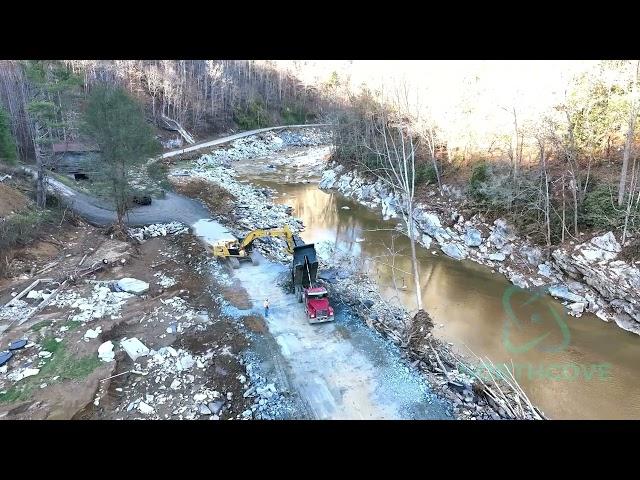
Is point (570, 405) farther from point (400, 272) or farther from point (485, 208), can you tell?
point (485, 208)

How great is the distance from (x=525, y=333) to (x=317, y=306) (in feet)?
25.8

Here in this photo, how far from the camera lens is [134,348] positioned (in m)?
12.8

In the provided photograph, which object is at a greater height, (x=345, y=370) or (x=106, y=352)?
(x=106, y=352)

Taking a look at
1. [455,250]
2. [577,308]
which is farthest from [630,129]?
[455,250]

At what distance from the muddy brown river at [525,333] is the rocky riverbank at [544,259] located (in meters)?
0.59

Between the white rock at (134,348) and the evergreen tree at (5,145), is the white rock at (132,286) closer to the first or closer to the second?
the white rock at (134,348)

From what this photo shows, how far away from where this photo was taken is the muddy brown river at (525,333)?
1254 cm

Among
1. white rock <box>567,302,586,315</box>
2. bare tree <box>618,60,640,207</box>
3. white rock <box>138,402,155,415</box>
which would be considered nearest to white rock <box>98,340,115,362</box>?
white rock <box>138,402,155,415</box>

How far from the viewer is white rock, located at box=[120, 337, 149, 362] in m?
12.6

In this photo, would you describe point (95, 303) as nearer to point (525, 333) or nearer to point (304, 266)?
point (304, 266)

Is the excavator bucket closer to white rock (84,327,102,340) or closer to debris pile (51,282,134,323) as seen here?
debris pile (51,282,134,323)

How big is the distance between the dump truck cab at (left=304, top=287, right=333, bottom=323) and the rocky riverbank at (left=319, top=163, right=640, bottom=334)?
17.7 ft

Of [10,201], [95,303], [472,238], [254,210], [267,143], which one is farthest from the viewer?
[267,143]
